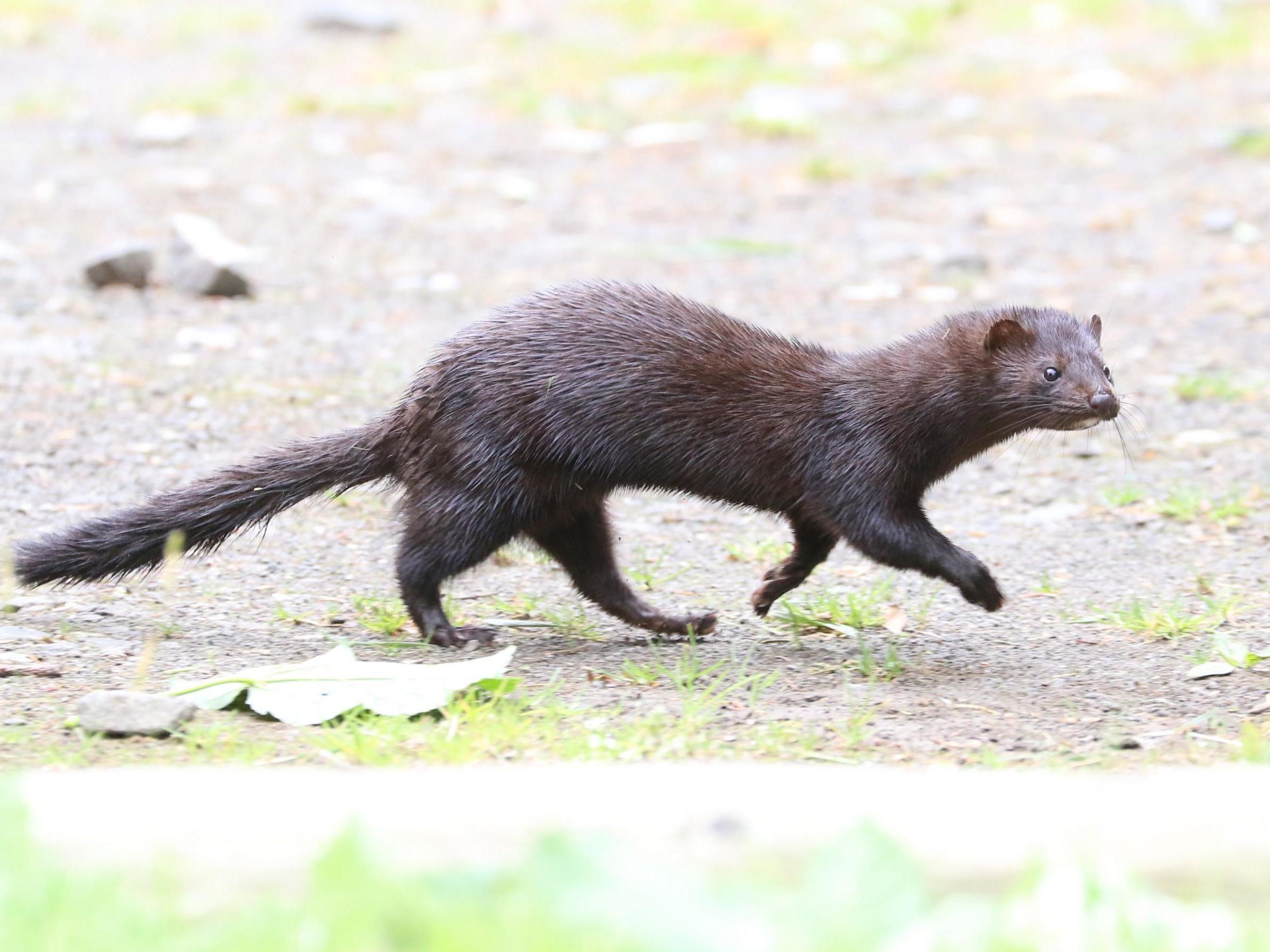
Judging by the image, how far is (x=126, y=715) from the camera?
2.94 meters

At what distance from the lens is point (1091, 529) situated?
187 inches

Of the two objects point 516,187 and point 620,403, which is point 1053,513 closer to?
point 620,403

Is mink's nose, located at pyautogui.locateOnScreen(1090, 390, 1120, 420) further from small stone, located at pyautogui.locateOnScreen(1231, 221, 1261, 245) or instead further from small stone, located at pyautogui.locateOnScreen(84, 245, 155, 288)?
small stone, located at pyautogui.locateOnScreen(1231, 221, 1261, 245)

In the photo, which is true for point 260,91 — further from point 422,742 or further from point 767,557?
point 422,742

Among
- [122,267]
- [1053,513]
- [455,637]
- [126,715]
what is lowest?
[1053,513]

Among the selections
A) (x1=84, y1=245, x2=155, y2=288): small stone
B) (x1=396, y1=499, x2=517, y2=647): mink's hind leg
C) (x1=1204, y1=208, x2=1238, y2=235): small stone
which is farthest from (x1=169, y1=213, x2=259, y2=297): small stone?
(x1=1204, y1=208, x2=1238, y2=235): small stone

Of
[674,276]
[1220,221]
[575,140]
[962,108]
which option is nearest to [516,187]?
[575,140]

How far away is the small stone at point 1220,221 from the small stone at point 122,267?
4.88 meters

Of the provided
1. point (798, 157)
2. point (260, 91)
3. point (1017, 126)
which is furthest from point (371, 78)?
point (1017, 126)

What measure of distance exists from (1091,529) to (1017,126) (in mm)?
5953

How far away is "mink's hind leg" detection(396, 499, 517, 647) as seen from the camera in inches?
147

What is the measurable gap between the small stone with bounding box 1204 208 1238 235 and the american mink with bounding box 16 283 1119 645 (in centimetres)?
463

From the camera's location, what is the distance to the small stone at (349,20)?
41.5 ft

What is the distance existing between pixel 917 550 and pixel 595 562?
0.79 m
